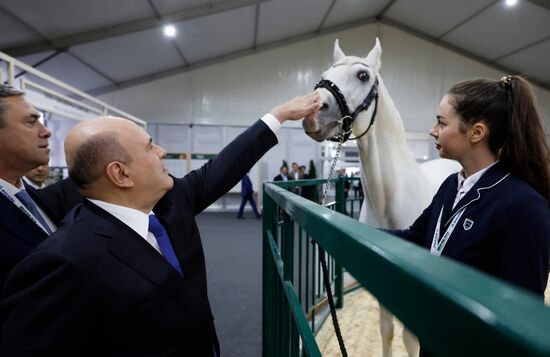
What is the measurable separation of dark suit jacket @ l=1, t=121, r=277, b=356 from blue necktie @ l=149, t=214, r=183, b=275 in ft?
0.13

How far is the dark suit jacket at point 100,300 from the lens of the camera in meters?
0.69

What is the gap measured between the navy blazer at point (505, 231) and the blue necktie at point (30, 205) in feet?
4.89

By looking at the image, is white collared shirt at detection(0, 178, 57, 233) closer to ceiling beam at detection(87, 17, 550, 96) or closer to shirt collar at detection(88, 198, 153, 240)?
shirt collar at detection(88, 198, 153, 240)

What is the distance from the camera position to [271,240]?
1564 millimetres

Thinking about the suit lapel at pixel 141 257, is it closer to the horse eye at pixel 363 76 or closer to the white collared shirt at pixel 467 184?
the white collared shirt at pixel 467 184

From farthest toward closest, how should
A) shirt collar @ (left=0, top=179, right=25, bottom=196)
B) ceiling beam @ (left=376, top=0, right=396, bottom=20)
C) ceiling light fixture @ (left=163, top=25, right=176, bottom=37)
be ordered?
ceiling beam @ (left=376, top=0, right=396, bottom=20) → ceiling light fixture @ (left=163, top=25, right=176, bottom=37) → shirt collar @ (left=0, top=179, right=25, bottom=196)

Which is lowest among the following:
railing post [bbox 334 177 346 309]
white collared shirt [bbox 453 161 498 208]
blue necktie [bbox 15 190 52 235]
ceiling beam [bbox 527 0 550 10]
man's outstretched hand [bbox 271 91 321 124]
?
railing post [bbox 334 177 346 309]

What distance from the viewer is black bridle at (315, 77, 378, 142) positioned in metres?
1.90

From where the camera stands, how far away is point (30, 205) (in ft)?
4.21

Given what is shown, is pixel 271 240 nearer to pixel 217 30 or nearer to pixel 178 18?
pixel 178 18

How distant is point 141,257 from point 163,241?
16 centimetres

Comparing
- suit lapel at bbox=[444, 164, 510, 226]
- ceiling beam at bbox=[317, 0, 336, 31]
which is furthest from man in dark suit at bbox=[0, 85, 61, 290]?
ceiling beam at bbox=[317, 0, 336, 31]

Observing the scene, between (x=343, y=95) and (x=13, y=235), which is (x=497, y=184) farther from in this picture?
(x=13, y=235)

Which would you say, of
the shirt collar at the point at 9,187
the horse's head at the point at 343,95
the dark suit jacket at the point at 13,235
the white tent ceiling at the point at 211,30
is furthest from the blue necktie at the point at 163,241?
the white tent ceiling at the point at 211,30
